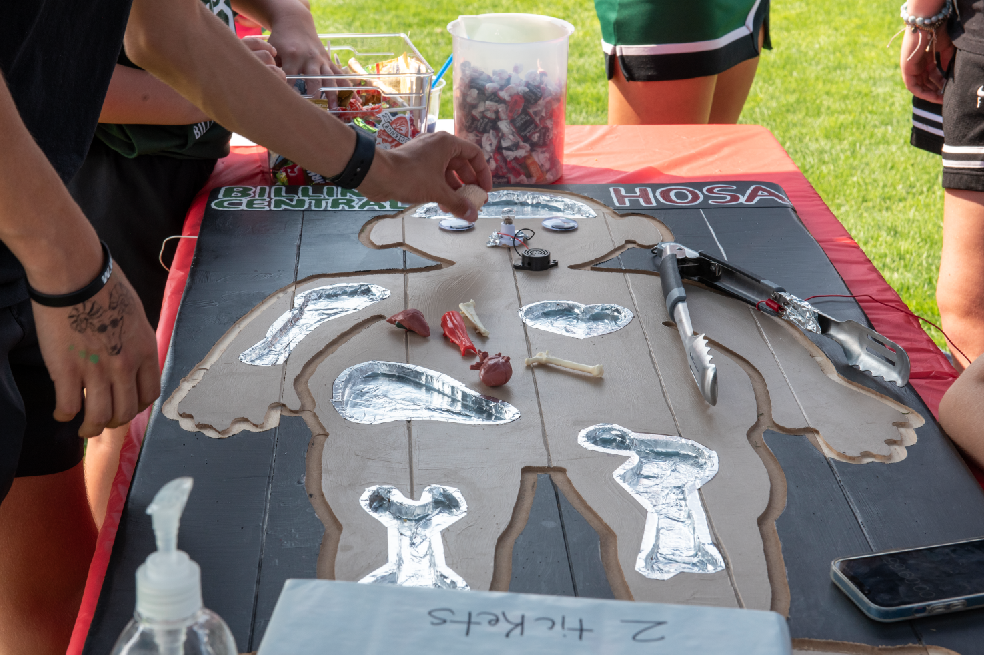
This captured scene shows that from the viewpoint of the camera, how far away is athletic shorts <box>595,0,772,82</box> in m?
2.03

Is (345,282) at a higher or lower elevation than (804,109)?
higher

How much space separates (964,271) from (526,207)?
2.95 feet

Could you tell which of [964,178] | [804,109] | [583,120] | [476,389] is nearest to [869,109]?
[804,109]

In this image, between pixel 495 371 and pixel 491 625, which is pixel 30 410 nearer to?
pixel 495 371

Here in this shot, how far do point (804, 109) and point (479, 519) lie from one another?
377cm

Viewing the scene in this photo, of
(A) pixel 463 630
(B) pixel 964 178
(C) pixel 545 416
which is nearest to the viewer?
(A) pixel 463 630

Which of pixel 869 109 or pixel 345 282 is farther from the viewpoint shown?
pixel 869 109

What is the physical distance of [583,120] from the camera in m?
3.84

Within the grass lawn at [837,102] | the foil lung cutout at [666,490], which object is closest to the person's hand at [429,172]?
the foil lung cutout at [666,490]

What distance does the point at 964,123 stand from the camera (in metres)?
1.61

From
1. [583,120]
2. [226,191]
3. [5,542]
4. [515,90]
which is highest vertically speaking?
[515,90]

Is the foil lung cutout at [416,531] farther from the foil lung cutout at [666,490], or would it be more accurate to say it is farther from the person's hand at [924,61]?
the person's hand at [924,61]

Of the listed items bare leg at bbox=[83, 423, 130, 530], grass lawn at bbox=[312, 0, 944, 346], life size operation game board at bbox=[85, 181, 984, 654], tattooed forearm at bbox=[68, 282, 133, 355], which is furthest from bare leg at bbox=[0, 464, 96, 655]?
grass lawn at bbox=[312, 0, 944, 346]

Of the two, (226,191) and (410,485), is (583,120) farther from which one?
Result: (410,485)
